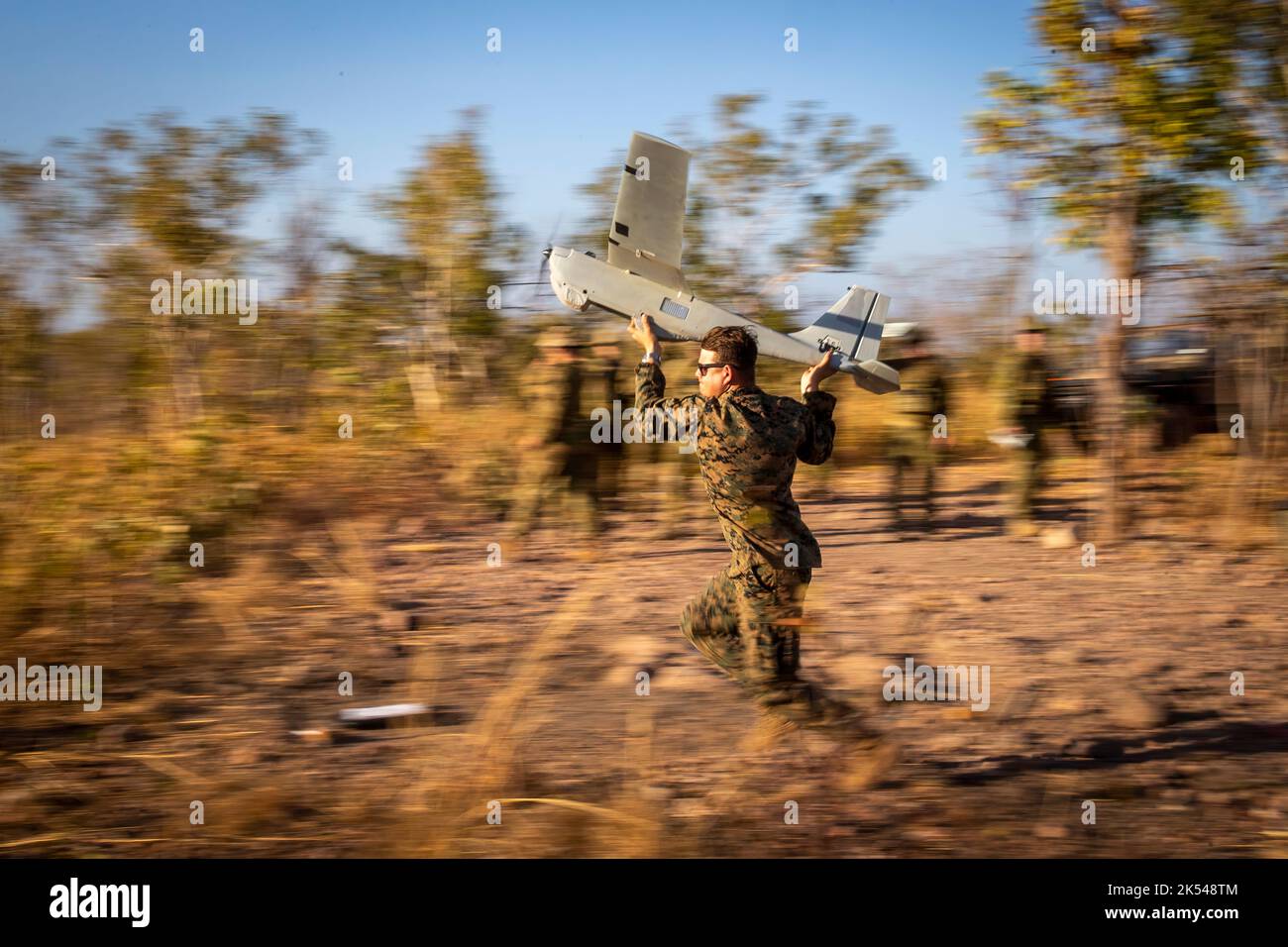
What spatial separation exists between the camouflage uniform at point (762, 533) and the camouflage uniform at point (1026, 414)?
5395 mm

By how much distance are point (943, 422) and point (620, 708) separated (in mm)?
5009

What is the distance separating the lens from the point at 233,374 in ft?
26.5

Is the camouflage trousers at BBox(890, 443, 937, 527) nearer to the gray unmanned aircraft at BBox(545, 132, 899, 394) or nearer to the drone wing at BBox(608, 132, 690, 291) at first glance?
the gray unmanned aircraft at BBox(545, 132, 899, 394)

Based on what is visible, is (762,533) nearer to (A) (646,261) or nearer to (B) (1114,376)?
(A) (646,261)

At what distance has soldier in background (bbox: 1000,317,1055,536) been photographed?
28.5 ft

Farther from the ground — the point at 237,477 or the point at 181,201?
the point at 181,201

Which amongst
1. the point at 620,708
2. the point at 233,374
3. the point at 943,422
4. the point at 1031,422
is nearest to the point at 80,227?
the point at 233,374

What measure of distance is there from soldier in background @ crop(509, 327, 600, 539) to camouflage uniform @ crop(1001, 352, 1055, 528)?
357 cm

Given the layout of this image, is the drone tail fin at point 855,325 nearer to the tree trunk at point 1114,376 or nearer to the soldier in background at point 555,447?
the soldier in background at point 555,447

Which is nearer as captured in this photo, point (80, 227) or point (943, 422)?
point (80, 227)

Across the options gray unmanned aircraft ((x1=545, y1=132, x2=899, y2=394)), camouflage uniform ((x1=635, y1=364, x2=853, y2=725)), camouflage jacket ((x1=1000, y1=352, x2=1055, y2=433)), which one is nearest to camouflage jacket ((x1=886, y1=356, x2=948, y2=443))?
camouflage jacket ((x1=1000, y1=352, x2=1055, y2=433))

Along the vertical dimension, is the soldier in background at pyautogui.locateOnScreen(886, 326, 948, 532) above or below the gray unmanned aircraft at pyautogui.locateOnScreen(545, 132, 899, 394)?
below

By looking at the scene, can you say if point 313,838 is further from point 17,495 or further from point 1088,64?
point 1088,64

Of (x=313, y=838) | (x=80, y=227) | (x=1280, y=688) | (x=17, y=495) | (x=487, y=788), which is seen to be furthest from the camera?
(x=80, y=227)
